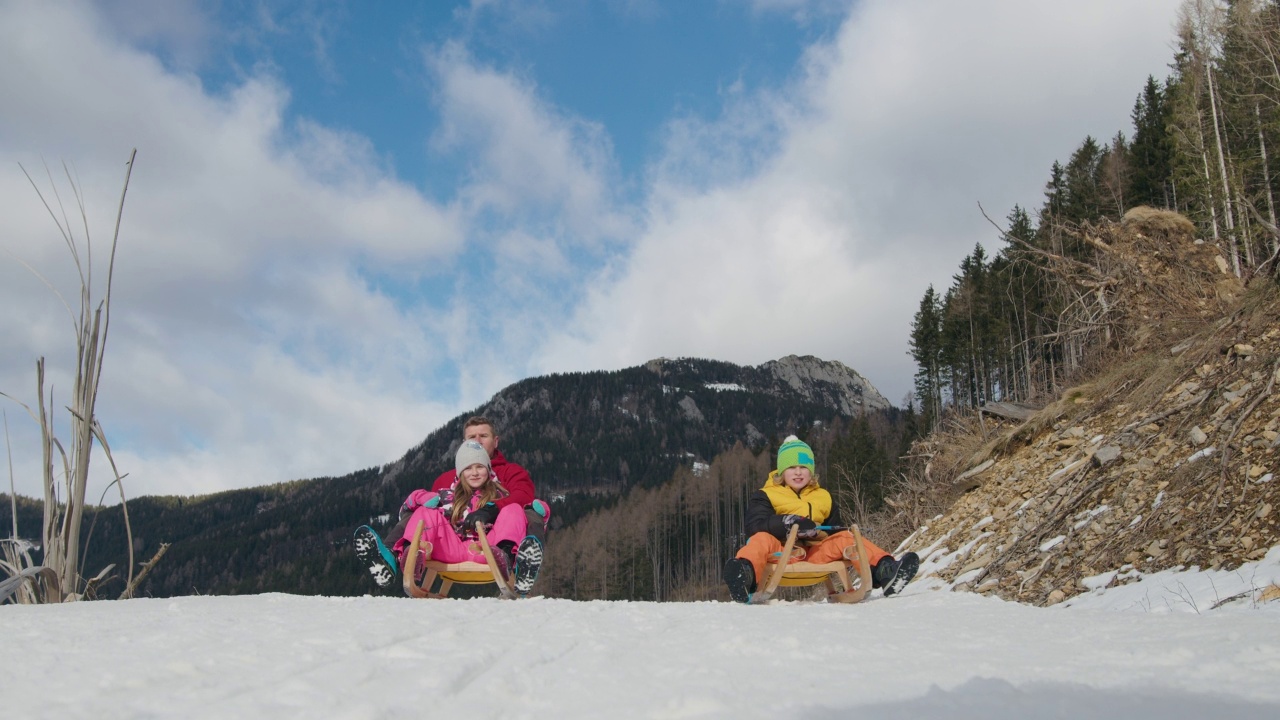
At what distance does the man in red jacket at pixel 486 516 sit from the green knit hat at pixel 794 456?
178cm

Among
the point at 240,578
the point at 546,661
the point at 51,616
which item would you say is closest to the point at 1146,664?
the point at 546,661

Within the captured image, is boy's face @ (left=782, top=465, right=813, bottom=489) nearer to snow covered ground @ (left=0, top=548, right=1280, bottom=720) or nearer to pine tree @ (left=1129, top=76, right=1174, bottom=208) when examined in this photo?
snow covered ground @ (left=0, top=548, right=1280, bottom=720)

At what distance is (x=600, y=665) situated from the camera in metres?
1.69

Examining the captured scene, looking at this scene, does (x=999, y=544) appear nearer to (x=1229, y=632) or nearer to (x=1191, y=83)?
(x=1229, y=632)

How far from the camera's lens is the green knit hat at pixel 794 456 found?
5395 millimetres

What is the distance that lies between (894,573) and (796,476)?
94 cm

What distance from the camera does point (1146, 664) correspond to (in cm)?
170

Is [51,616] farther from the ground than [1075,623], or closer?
farther from the ground

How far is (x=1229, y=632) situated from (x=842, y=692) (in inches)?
50.9

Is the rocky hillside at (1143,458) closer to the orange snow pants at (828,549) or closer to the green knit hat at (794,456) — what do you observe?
the orange snow pants at (828,549)

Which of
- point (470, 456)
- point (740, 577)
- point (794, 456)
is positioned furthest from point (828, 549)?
point (470, 456)

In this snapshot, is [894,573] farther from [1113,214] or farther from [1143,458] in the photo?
[1113,214]

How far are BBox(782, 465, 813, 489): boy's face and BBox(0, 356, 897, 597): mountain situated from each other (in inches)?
3124

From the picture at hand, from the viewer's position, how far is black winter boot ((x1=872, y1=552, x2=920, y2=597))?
4859mm
